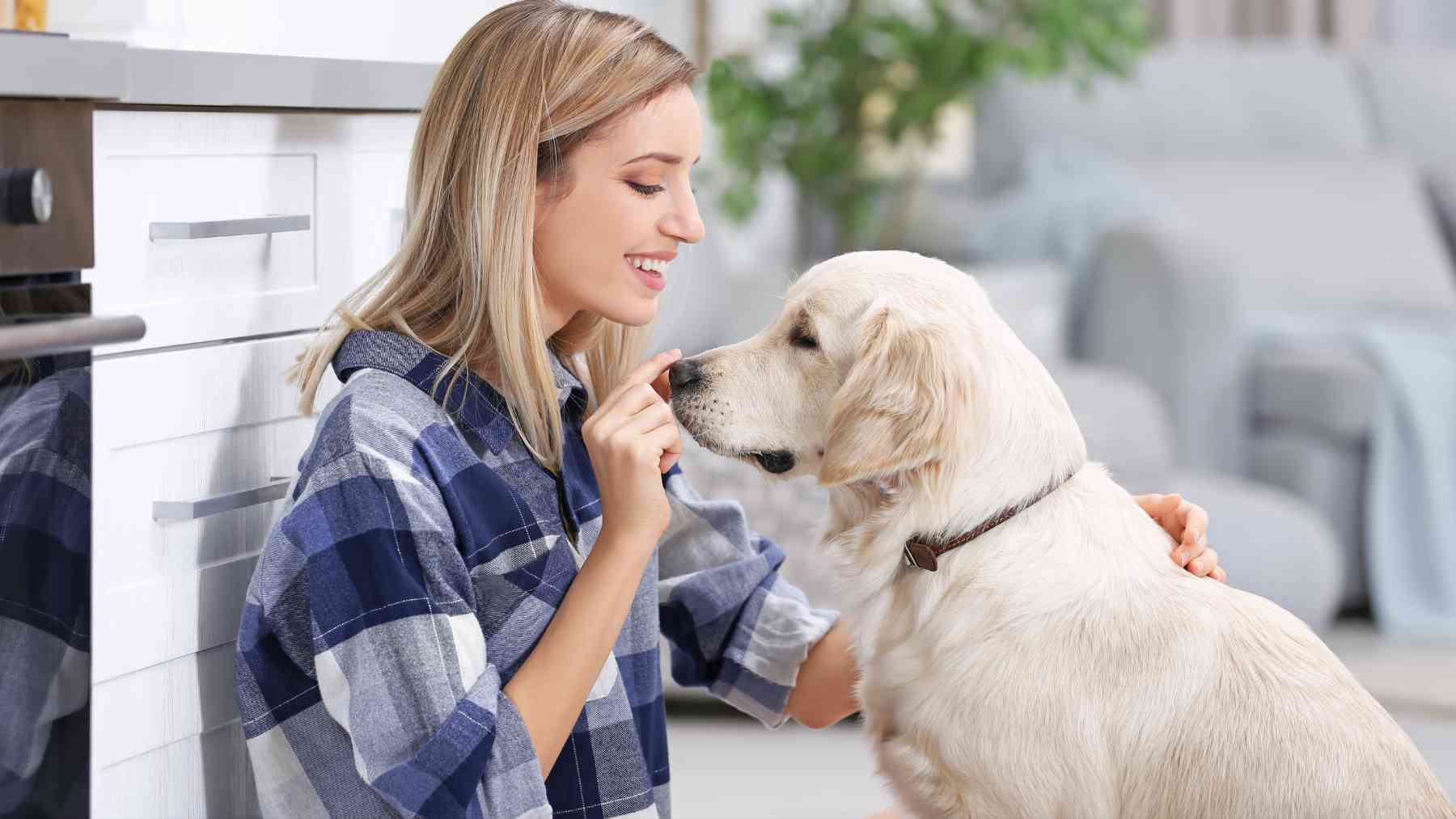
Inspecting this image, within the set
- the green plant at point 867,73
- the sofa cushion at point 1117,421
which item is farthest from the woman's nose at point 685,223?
the green plant at point 867,73

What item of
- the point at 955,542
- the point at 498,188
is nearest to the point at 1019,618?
the point at 955,542

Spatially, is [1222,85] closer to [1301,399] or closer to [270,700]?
[1301,399]

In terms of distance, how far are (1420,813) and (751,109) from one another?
9.19 feet

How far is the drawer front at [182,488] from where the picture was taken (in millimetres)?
1082

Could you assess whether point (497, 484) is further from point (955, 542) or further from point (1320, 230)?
point (1320, 230)

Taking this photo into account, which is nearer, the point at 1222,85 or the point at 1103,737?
the point at 1103,737

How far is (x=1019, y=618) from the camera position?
1.18m

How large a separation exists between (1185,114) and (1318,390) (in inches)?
45.7

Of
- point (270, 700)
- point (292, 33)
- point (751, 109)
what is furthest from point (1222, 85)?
point (270, 700)

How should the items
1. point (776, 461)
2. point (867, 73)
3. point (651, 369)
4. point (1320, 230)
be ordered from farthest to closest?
point (1320, 230) → point (867, 73) → point (776, 461) → point (651, 369)

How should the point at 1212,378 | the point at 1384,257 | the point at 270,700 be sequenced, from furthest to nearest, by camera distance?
1. the point at 1384,257
2. the point at 1212,378
3. the point at 270,700

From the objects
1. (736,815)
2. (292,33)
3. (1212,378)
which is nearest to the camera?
(292,33)

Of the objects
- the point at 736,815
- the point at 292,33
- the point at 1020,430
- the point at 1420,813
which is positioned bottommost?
the point at 736,815

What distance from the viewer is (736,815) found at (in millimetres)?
2455
